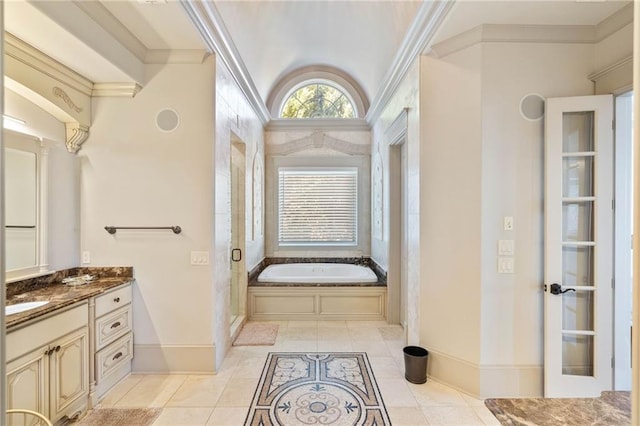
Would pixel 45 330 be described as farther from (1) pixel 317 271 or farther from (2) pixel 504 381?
(1) pixel 317 271

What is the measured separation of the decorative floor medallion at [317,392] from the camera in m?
2.23

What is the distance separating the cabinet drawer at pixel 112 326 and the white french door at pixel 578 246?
10.9ft

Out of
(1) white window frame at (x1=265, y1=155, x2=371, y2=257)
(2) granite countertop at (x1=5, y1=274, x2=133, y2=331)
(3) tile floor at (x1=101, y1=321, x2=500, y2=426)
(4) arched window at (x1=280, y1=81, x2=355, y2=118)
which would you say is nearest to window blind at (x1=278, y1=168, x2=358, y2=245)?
(1) white window frame at (x1=265, y1=155, x2=371, y2=257)

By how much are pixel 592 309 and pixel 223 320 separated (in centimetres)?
310

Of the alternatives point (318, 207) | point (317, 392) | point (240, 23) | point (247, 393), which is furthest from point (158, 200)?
point (318, 207)

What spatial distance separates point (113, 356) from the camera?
2.58 metres

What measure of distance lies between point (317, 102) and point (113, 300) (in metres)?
4.32

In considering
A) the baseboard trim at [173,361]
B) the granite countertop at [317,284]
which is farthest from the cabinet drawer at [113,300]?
the granite countertop at [317,284]

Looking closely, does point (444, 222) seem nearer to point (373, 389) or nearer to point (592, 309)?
point (592, 309)

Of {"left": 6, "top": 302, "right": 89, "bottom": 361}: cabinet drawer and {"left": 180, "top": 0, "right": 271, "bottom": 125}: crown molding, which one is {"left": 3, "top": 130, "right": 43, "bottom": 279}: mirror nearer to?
{"left": 6, "top": 302, "right": 89, "bottom": 361}: cabinet drawer

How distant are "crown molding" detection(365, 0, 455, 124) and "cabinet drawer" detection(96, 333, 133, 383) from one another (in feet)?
11.5

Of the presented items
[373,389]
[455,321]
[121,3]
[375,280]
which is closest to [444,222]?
[455,321]

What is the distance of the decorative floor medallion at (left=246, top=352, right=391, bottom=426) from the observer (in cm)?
223

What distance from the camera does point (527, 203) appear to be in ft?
8.23
